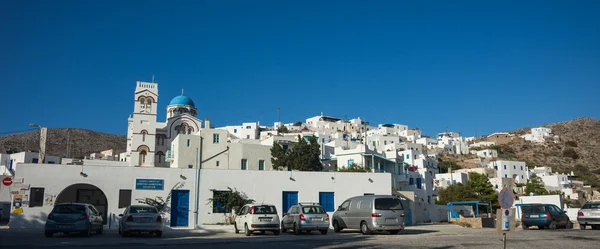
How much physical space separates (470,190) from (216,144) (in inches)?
1575

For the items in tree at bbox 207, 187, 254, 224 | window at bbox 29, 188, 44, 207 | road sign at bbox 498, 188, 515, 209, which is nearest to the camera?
road sign at bbox 498, 188, 515, 209

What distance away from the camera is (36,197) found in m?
30.5

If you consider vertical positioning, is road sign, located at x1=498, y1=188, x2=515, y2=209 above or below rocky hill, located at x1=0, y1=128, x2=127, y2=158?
below

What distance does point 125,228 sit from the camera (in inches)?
806

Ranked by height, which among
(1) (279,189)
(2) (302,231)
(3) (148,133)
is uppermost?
(3) (148,133)

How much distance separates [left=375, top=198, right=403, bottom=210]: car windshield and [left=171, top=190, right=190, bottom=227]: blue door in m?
14.3

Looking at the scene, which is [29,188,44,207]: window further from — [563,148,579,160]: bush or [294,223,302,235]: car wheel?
[563,148,579,160]: bush

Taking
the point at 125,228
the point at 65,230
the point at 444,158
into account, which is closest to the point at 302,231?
the point at 125,228

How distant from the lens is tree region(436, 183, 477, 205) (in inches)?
2785

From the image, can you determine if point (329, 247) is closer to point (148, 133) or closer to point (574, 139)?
point (148, 133)

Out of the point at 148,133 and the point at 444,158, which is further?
the point at 444,158

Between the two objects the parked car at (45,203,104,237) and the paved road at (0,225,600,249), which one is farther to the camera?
the parked car at (45,203,104,237)

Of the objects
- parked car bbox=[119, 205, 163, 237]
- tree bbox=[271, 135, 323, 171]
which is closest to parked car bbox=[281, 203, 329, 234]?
parked car bbox=[119, 205, 163, 237]

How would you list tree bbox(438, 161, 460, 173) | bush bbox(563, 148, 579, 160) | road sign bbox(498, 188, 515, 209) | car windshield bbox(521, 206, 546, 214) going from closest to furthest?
road sign bbox(498, 188, 515, 209) → car windshield bbox(521, 206, 546, 214) → tree bbox(438, 161, 460, 173) → bush bbox(563, 148, 579, 160)
